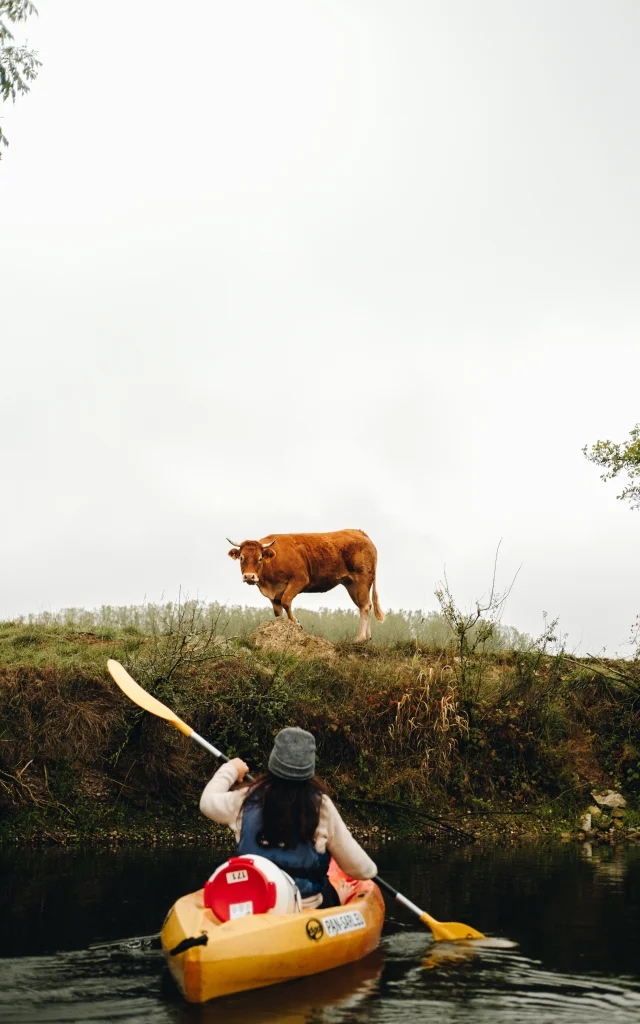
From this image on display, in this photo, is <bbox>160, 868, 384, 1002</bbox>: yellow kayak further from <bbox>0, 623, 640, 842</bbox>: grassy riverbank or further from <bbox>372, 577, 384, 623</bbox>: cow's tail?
<bbox>372, 577, 384, 623</bbox>: cow's tail

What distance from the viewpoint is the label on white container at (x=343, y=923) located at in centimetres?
719

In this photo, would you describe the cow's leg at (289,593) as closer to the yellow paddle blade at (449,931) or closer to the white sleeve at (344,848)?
the yellow paddle blade at (449,931)

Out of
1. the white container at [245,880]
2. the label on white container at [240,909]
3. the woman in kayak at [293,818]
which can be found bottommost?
the label on white container at [240,909]

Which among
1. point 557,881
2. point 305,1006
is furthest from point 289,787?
point 557,881

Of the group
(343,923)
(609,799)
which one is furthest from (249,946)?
(609,799)

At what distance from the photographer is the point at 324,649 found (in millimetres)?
18188

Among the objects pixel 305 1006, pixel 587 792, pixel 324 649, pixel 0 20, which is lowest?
pixel 305 1006

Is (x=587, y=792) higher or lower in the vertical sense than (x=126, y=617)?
lower

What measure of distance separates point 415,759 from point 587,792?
2.75m

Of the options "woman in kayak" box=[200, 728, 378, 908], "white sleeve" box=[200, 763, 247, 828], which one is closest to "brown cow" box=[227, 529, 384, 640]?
"white sleeve" box=[200, 763, 247, 828]

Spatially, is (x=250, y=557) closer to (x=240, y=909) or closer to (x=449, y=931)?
(x=449, y=931)

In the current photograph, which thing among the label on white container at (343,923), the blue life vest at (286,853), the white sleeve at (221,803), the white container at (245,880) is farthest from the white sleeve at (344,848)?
the white sleeve at (221,803)

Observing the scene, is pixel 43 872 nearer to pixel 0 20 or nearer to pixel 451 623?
pixel 451 623

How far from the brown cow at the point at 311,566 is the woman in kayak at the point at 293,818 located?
1224cm
